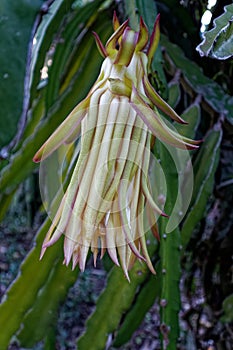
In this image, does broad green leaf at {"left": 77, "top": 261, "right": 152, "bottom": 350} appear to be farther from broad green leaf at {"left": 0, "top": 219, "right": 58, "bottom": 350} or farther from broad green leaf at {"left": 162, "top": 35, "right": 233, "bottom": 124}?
broad green leaf at {"left": 162, "top": 35, "right": 233, "bottom": 124}

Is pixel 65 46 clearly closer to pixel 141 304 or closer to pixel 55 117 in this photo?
pixel 55 117

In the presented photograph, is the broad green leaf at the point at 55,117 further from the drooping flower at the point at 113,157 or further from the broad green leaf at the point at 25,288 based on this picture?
the drooping flower at the point at 113,157

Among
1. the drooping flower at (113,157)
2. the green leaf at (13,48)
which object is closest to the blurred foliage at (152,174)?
the green leaf at (13,48)

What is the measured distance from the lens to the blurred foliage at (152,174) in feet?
2.32

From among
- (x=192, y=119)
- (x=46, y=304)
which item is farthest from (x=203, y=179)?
(x=46, y=304)

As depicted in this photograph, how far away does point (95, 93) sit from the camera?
48 centimetres

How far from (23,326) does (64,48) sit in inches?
18.2

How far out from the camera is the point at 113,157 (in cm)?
47

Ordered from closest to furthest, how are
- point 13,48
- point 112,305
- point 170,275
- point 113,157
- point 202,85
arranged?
1. point 113,157
2. point 13,48
3. point 170,275
4. point 112,305
5. point 202,85

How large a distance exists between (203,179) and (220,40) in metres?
0.41

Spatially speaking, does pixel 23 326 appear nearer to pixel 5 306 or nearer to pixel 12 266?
pixel 5 306

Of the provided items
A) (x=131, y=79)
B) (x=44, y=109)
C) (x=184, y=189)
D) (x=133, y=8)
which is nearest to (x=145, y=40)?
(x=131, y=79)

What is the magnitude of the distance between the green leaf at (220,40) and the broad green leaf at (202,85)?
0.39 m

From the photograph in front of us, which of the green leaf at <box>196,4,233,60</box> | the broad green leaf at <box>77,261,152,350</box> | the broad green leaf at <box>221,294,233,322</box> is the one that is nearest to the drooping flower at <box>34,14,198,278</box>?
the green leaf at <box>196,4,233,60</box>
